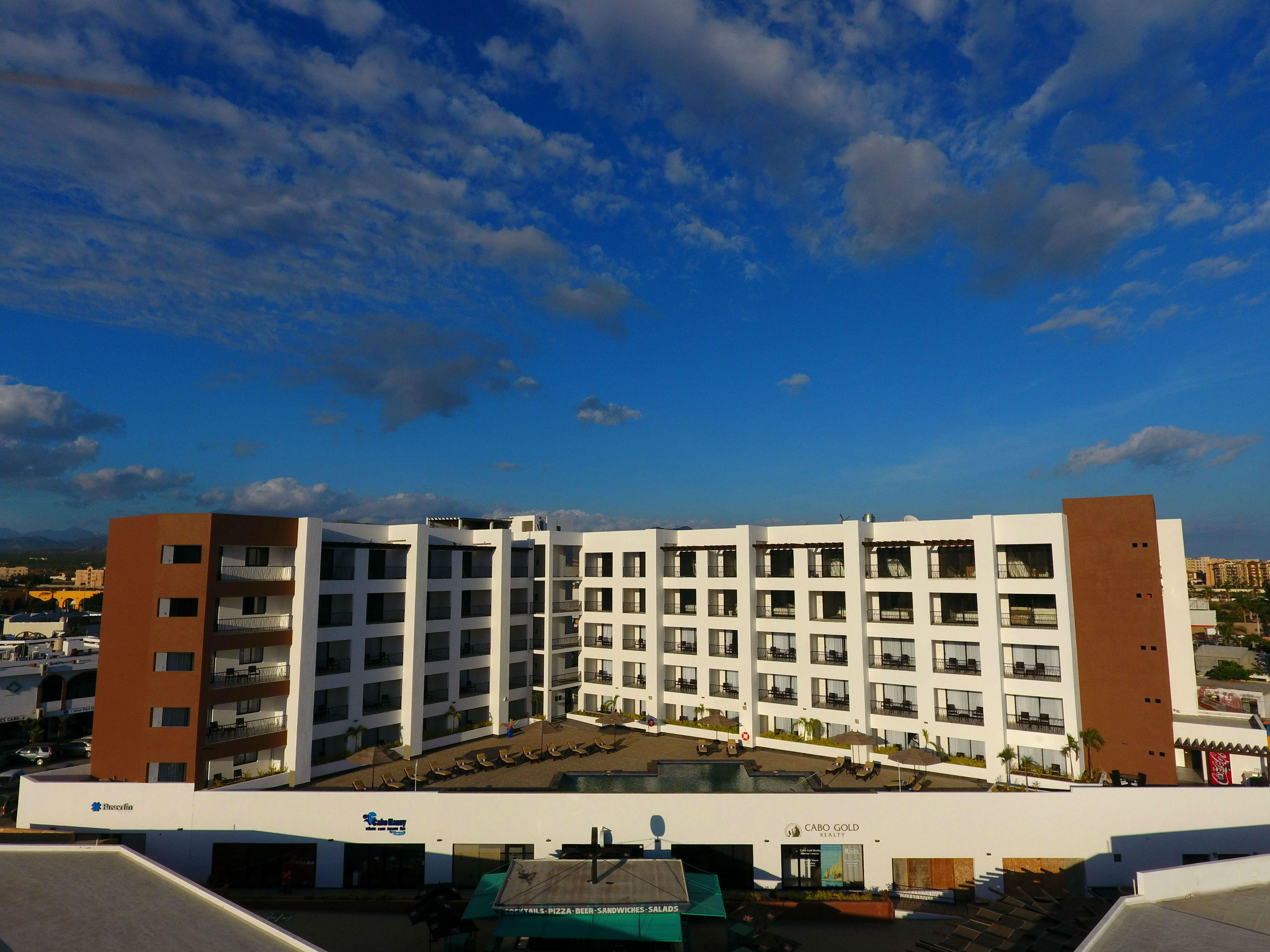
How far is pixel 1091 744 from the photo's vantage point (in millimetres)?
36219

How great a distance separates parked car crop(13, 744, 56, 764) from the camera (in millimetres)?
47844

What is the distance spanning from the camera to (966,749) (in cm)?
4072

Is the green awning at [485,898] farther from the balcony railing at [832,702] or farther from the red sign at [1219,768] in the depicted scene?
the red sign at [1219,768]

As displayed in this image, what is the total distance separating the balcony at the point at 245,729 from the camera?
118ft

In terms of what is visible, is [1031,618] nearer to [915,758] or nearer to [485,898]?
[915,758]

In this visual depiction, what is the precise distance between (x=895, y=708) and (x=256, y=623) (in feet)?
121

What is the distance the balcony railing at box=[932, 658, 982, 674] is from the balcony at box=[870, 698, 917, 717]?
9.41ft

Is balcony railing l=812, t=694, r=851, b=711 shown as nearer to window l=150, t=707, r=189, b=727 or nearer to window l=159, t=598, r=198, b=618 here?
window l=150, t=707, r=189, b=727

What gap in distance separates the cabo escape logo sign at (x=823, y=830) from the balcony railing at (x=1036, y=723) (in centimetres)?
1464

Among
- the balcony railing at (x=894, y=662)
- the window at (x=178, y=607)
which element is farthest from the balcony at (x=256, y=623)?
the balcony railing at (x=894, y=662)

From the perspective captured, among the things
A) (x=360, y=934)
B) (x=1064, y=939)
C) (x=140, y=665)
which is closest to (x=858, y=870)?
(x=1064, y=939)

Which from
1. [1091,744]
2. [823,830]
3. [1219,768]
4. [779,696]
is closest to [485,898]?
[823,830]

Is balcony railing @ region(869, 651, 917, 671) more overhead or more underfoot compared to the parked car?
more overhead

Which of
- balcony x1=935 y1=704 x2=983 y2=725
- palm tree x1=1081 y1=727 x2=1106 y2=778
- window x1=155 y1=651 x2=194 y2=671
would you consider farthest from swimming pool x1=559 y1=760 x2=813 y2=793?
window x1=155 y1=651 x2=194 y2=671
